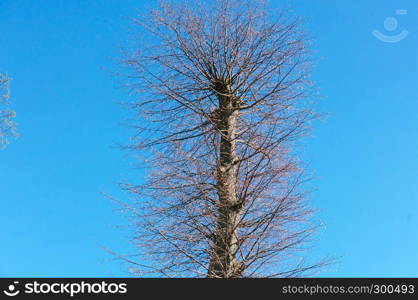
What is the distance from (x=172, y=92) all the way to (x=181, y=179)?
125 cm

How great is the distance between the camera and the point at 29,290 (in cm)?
415

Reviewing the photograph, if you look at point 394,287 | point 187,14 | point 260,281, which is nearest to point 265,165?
point 260,281

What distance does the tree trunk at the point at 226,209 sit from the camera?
4641mm

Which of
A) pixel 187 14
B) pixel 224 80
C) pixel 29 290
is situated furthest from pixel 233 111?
pixel 29 290

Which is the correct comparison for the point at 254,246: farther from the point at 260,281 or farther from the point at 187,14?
the point at 187,14

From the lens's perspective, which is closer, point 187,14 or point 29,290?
point 29,290

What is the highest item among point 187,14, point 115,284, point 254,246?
point 187,14

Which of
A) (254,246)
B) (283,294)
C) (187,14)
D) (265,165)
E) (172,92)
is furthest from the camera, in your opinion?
(187,14)

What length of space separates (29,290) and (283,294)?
7.97 feet

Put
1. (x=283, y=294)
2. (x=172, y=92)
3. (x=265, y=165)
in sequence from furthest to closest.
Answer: (x=172, y=92) → (x=265, y=165) → (x=283, y=294)

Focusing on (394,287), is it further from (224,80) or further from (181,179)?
(224,80)

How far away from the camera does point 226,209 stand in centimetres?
486

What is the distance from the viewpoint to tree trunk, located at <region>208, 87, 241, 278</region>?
15.2 feet

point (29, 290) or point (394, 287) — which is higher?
point (29, 290)
